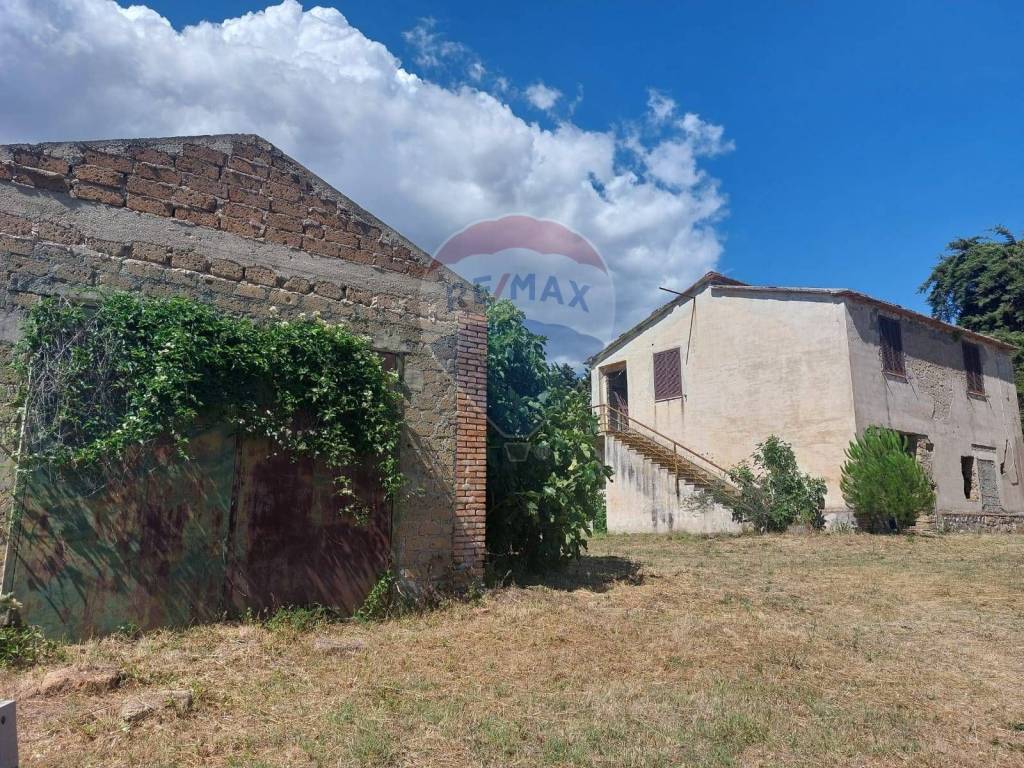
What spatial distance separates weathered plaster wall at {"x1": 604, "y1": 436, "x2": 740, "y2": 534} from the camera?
16406 mm

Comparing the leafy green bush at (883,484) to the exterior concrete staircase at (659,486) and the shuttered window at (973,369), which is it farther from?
the shuttered window at (973,369)

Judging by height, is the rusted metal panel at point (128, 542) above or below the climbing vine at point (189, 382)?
below

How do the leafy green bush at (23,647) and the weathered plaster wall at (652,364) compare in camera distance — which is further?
the weathered plaster wall at (652,364)

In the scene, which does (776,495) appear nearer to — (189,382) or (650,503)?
(650,503)

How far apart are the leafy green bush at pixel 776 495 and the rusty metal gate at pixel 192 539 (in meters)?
11.5

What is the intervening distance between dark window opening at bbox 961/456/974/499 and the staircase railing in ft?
22.5

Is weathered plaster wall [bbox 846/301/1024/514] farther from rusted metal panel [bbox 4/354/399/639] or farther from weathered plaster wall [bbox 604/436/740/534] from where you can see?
rusted metal panel [bbox 4/354/399/639]

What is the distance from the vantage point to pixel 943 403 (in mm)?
18344

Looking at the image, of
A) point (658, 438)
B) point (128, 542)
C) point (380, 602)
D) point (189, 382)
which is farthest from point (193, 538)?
point (658, 438)

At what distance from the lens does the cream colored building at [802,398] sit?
16.2m

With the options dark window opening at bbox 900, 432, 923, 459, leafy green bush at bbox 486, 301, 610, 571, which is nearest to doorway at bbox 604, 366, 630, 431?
dark window opening at bbox 900, 432, 923, 459

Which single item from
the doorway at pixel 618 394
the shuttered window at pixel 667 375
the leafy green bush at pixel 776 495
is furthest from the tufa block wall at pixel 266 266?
the doorway at pixel 618 394

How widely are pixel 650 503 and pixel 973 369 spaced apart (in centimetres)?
1038

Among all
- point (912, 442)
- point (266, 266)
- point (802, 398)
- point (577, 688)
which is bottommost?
point (577, 688)
